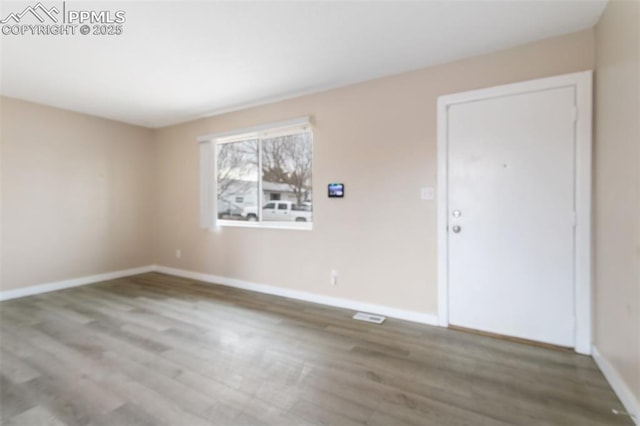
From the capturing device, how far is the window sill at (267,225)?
12.0ft

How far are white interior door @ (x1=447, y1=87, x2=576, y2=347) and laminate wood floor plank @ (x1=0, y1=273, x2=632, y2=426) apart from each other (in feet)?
0.84

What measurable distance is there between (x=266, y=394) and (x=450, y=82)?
2948 millimetres

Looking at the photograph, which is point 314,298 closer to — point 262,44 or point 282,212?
point 282,212

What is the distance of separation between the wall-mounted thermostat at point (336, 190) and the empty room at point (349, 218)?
26 millimetres

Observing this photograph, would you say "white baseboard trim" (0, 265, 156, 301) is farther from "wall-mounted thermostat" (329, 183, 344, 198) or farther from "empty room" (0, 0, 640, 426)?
"wall-mounted thermostat" (329, 183, 344, 198)

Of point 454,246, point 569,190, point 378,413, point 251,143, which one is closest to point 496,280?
point 454,246

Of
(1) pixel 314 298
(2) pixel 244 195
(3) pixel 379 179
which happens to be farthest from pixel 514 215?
(2) pixel 244 195

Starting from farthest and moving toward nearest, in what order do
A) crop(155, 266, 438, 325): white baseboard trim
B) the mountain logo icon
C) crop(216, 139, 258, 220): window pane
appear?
crop(216, 139, 258, 220): window pane
crop(155, 266, 438, 325): white baseboard trim
the mountain logo icon

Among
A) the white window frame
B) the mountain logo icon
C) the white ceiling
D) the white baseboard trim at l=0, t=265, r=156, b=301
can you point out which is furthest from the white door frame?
the white baseboard trim at l=0, t=265, r=156, b=301

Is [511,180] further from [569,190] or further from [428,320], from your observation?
[428,320]

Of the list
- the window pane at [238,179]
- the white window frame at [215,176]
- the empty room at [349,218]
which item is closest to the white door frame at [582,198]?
the empty room at [349,218]

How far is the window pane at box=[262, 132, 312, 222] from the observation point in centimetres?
366

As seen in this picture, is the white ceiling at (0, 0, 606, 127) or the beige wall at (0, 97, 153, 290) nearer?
the white ceiling at (0, 0, 606, 127)

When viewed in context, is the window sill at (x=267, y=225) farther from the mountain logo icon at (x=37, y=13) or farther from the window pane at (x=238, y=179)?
the mountain logo icon at (x=37, y=13)
